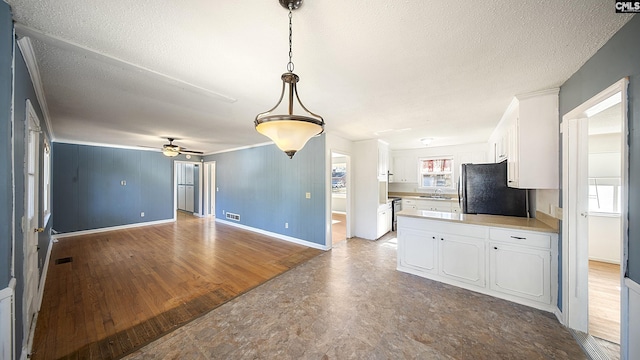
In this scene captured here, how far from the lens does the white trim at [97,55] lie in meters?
1.43

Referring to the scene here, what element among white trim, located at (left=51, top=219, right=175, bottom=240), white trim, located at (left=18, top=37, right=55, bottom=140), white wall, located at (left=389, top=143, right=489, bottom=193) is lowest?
white trim, located at (left=51, top=219, right=175, bottom=240)

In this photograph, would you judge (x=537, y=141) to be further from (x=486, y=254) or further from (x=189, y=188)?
(x=189, y=188)

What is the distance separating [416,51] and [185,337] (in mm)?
3133

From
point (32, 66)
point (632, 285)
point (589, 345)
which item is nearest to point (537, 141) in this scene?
point (632, 285)

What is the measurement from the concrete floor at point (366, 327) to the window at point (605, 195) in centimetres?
318

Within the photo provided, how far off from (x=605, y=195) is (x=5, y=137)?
746cm

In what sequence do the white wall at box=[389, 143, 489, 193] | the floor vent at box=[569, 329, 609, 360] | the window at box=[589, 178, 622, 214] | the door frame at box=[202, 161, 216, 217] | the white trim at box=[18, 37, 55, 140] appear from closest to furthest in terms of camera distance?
the white trim at box=[18, 37, 55, 140] → the floor vent at box=[569, 329, 609, 360] → the window at box=[589, 178, 622, 214] → the white wall at box=[389, 143, 489, 193] → the door frame at box=[202, 161, 216, 217]

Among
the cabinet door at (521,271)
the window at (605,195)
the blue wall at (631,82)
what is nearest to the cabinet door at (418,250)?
the cabinet door at (521,271)

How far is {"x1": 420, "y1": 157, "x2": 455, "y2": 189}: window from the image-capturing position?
19.8 feet

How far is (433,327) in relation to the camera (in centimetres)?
208

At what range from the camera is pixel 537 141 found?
235cm

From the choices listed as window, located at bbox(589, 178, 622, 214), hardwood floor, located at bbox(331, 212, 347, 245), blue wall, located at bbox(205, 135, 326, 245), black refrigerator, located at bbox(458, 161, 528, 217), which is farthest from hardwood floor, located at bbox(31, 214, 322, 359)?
window, located at bbox(589, 178, 622, 214)

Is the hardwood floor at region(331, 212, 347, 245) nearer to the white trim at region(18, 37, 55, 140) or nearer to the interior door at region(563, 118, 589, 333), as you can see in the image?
the interior door at region(563, 118, 589, 333)

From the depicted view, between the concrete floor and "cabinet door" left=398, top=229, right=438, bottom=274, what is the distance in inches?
9.5
